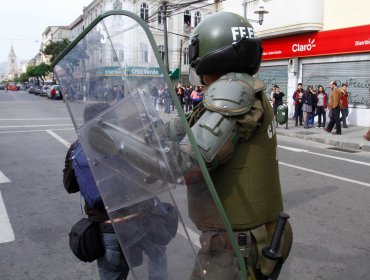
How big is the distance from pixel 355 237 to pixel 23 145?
8.40m

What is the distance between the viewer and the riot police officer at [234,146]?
133 centimetres

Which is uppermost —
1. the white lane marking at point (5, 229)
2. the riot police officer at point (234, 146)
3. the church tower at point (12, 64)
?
the church tower at point (12, 64)

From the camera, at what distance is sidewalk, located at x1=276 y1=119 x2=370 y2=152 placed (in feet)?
37.2

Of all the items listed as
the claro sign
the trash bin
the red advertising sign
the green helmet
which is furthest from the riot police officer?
the claro sign

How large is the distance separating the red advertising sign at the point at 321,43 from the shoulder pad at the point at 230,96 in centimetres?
1379

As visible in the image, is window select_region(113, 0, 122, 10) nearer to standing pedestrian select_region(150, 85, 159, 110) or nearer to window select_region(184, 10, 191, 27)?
standing pedestrian select_region(150, 85, 159, 110)

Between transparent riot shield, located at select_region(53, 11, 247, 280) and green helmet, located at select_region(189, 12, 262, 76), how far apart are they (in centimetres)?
28

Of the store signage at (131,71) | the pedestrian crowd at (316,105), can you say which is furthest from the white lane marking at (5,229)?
the pedestrian crowd at (316,105)

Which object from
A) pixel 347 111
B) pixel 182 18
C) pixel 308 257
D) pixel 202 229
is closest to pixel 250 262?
pixel 202 229

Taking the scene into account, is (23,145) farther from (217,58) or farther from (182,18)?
(182,18)

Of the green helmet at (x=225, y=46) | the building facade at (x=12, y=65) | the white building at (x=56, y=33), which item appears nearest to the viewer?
the green helmet at (x=225, y=46)

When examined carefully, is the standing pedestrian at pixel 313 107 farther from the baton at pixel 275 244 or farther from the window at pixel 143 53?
the window at pixel 143 53

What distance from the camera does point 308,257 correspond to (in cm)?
381

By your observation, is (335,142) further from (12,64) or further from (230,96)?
(12,64)
